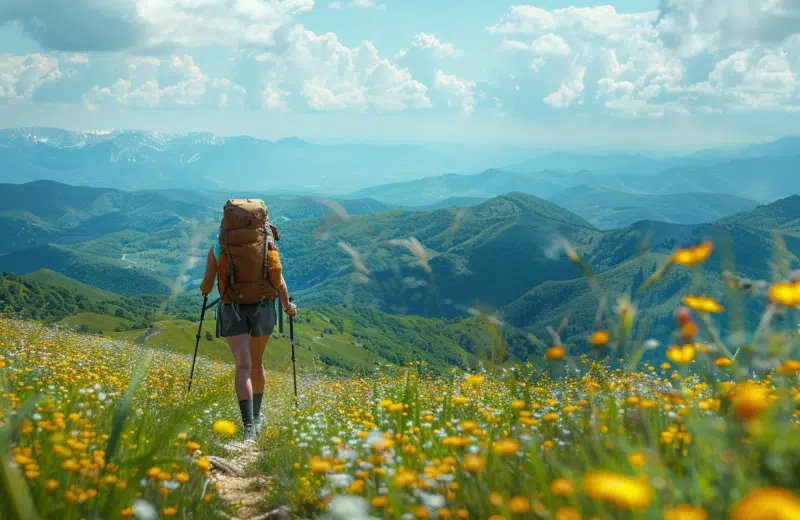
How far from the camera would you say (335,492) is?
3291mm

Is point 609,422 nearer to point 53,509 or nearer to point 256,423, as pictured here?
point 53,509

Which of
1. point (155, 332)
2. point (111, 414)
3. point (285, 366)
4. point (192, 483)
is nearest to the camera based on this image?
point (192, 483)

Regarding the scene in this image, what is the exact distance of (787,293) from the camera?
2.05 m

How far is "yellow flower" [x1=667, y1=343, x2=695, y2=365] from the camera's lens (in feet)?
8.65

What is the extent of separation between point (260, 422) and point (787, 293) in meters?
7.44

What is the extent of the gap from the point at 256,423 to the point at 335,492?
17.6ft

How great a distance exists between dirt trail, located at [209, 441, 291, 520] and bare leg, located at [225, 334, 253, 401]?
0.76m

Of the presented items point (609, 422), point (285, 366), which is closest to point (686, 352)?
point (609, 422)

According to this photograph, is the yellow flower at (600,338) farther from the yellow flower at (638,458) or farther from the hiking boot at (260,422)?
the hiking boot at (260,422)

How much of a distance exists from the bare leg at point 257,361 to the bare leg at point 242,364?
8.0 inches

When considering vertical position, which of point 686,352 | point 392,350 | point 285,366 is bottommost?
point 392,350

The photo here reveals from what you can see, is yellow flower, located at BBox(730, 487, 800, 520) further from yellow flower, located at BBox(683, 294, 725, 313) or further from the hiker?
the hiker

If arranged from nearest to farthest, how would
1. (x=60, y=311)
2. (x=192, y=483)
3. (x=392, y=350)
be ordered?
(x=192, y=483) < (x=60, y=311) < (x=392, y=350)

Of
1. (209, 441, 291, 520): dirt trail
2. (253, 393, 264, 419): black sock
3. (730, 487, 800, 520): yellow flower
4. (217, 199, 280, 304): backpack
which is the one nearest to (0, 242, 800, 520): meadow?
(730, 487, 800, 520): yellow flower
